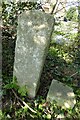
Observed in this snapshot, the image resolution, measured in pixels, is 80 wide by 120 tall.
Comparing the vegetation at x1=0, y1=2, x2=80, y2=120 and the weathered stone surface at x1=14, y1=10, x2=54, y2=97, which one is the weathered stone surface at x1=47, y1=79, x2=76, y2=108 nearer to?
the vegetation at x1=0, y1=2, x2=80, y2=120

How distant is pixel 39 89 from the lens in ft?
11.6

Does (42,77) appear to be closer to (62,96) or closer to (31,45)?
(62,96)

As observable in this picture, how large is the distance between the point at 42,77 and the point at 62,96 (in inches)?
28.2

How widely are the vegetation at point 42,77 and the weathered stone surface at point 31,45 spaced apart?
0.54ft

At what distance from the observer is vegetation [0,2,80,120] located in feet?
10.0

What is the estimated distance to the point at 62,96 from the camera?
10.5 ft

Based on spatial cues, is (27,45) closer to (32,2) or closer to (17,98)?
(17,98)

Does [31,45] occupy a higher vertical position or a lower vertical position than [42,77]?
higher

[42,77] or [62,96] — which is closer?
[62,96]

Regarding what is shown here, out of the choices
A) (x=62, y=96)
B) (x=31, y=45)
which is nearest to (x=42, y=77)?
(x=62, y=96)

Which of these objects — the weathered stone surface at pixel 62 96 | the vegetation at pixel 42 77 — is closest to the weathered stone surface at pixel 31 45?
the vegetation at pixel 42 77

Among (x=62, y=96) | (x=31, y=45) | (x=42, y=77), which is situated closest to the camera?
(x=31, y=45)

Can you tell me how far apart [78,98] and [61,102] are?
1.37ft

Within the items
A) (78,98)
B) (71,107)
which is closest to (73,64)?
(78,98)
